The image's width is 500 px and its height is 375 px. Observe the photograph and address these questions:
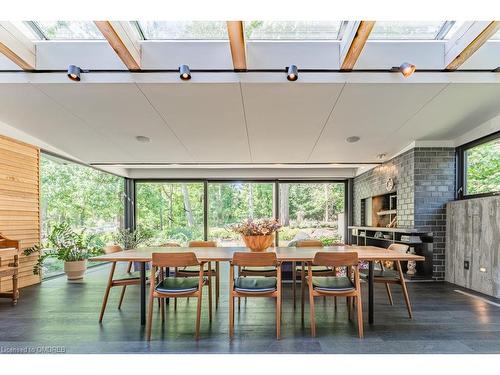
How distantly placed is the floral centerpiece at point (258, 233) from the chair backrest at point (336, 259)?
0.65 m

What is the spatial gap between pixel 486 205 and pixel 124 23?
4.86 metres

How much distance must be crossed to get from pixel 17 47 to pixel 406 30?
372 centimetres

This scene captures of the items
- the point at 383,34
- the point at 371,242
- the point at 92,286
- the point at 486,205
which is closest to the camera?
the point at 383,34

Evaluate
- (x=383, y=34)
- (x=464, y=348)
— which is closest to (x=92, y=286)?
(x=464, y=348)

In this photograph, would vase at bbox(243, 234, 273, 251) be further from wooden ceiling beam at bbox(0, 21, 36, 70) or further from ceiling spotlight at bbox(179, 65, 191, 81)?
wooden ceiling beam at bbox(0, 21, 36, 70)

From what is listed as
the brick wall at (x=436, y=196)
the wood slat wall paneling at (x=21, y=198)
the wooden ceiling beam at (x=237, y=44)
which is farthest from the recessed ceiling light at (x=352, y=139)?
the wood slat wall paneling at (x=21, y=198)

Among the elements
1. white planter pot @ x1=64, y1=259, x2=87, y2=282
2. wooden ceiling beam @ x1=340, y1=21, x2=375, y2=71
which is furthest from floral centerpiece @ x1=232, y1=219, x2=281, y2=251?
white planter pot @ x1=64, y1=259, x2=87, y2=282

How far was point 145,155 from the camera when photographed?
5965mm

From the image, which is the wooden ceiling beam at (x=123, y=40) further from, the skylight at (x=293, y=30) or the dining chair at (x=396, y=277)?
the dining chair at (x=396, y=277)

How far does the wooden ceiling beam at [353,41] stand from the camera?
2.35 metres

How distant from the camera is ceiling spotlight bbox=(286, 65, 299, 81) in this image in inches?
115
